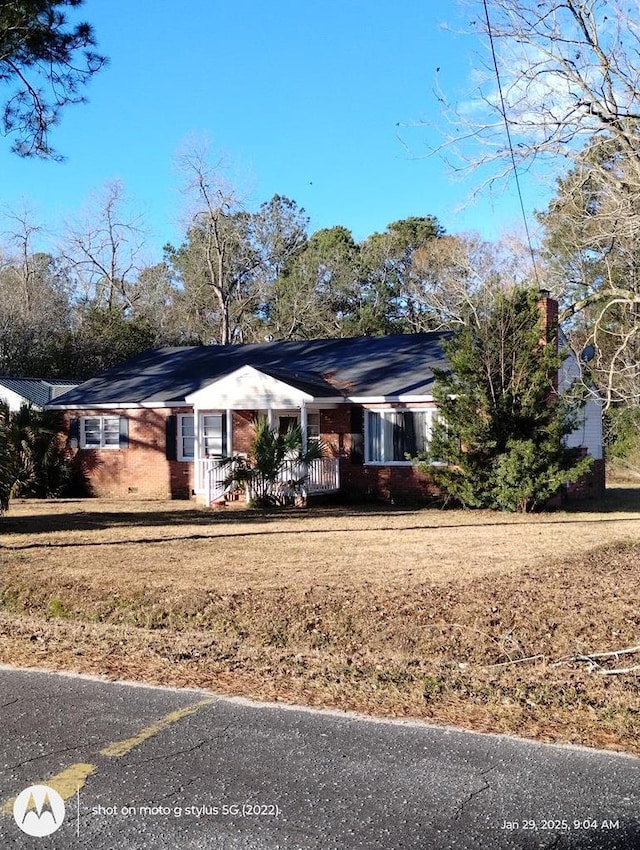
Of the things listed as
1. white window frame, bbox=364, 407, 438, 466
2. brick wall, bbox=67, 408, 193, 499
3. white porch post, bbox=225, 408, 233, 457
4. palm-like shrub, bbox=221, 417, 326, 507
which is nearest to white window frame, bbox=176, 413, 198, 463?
brick wall, bbox=67, 408, 193, 499

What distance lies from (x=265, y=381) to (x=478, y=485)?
589 centimetres

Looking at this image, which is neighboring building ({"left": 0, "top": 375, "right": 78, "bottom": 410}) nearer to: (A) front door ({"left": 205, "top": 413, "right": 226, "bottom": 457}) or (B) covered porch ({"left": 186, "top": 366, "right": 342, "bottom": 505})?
(A) front door ({"left": 205, "top": 413, "right": 226, "bottom": 457})

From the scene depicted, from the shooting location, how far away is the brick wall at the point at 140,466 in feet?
79.6

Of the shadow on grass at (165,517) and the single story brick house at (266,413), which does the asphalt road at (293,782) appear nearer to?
the shadow on grass at (165,517)

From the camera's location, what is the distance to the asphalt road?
4.01 metres

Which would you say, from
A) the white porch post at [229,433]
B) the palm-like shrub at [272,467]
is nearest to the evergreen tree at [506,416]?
the palm-like shrub at [272,467]

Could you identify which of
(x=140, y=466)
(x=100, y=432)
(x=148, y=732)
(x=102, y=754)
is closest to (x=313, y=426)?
(x=140, y=466)

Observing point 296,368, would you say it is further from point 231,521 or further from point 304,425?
point 231,521

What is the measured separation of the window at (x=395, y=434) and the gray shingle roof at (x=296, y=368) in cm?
58

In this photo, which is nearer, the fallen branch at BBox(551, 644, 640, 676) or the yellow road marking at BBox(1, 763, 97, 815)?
the yellow road marking at BBox(1, 763, 97, 815)

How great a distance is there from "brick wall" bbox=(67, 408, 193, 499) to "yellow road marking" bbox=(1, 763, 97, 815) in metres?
19.3

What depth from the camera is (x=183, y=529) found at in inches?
643

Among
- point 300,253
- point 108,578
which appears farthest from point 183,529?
point 300,253

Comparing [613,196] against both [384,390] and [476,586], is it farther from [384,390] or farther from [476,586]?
[384,390]
